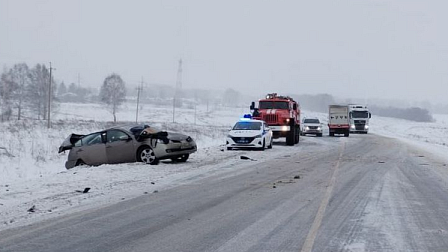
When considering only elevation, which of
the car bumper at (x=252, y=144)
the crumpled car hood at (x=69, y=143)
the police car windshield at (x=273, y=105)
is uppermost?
the police car windshield at (x=273, y=105)

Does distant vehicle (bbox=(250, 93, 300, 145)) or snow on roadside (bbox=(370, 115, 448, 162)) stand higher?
distant vehicle (bbox=(250, 93, 300, 145))

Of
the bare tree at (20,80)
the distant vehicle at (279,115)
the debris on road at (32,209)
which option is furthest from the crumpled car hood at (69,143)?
the bare tree at (20,80)

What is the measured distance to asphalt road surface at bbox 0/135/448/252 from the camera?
7.50 m

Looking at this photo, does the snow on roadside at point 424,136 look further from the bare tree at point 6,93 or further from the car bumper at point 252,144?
the bare tree at point 6,93

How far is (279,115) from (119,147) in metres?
16.9

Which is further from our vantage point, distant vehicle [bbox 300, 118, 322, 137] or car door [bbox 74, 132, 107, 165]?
distant vehicle [bbox 300, 118, 322, 137]

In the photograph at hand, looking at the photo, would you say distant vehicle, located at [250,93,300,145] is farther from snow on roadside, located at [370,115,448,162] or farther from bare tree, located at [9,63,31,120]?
bare tree, located at [9,63,31,120]

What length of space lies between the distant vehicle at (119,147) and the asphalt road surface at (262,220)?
153 inches

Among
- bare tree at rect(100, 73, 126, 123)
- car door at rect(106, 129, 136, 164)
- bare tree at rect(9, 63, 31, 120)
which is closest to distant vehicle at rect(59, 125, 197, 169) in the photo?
car door at rect(106, 129, 136, 164)

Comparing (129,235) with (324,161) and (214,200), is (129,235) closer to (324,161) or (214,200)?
(214,200)

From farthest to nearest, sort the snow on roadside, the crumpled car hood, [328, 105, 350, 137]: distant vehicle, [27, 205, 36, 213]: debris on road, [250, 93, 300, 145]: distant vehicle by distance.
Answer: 1. [328, 105, 350, 137]: distant vehicle
2. the snow on roadside
3. [250, 93, 300, 145]: distant vehicle
4. the crumpled car hood
5. [27, 205, 36, 213]: debris on road

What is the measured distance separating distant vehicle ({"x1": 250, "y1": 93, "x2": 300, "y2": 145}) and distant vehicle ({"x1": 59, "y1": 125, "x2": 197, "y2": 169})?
15541mm

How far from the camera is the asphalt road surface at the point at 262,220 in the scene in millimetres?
7504

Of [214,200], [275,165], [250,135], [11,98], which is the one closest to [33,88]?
[11,98]
